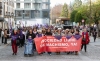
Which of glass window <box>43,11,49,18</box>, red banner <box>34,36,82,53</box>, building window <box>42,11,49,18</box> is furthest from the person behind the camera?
glass window <box>43,11,49,18</box>

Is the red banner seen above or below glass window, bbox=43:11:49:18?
below

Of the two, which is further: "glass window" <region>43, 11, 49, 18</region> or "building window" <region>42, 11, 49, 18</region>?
"glass window" <region>43, 11, 49, 18</region>

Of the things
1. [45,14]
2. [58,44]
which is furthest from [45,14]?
[58,44]

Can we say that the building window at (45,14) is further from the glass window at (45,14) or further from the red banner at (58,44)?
the red banner at (58,44)

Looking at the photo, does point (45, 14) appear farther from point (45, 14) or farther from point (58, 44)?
point (58, 44)

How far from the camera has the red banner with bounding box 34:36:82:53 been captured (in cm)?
2238

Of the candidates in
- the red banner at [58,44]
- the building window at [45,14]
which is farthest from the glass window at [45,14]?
the red banner at [58,44]

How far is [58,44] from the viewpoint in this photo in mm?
22594

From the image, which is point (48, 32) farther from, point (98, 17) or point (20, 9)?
point (20, 9)

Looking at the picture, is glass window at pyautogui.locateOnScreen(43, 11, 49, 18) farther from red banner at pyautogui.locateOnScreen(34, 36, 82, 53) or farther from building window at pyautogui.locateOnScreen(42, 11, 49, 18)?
red banner at pyautogui.locateOnScreen(34, 36, 82, 53)

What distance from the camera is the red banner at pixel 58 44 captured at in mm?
22375

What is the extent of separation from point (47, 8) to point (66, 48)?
99.2 metres

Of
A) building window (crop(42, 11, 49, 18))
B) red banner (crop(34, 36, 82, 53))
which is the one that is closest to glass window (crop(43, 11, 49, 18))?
building window (crop(42, 11, 49, 18))

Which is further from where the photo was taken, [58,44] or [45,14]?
[45,14]
